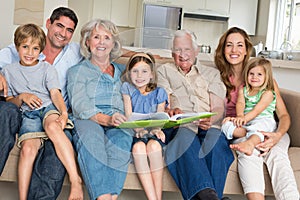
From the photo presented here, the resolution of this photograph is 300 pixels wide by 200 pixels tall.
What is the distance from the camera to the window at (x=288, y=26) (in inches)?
185

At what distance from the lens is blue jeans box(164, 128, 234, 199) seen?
5.41 ft

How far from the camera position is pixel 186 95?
64.0 inches

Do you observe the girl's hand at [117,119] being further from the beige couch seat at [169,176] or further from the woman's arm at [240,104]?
the woman's arm at [240,104]

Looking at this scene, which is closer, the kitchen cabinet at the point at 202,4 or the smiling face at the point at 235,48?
the smiling face at the point at 235,48

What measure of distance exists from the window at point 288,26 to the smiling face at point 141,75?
10.9 ft

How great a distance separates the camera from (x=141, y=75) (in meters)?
1.54

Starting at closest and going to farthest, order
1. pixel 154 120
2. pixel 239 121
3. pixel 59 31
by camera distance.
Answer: pixel 154 120 < pixel 239 121 < pixel 59 31

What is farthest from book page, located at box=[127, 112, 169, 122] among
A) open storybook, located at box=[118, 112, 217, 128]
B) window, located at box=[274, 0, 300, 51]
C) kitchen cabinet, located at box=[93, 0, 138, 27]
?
kitchen cabinet, located at box=[93, 0, 138, 27]

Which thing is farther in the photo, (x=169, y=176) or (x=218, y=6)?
(x=218, y=6)

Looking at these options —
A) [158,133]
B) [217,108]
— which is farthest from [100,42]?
[217,108]

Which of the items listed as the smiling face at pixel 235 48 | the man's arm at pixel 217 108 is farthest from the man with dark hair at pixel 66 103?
the smiling face at pixel 235 48

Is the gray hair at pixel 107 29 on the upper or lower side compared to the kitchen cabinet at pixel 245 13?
lower

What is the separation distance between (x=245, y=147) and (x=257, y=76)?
0.38 metres

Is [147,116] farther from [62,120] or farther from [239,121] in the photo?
[239,121]
